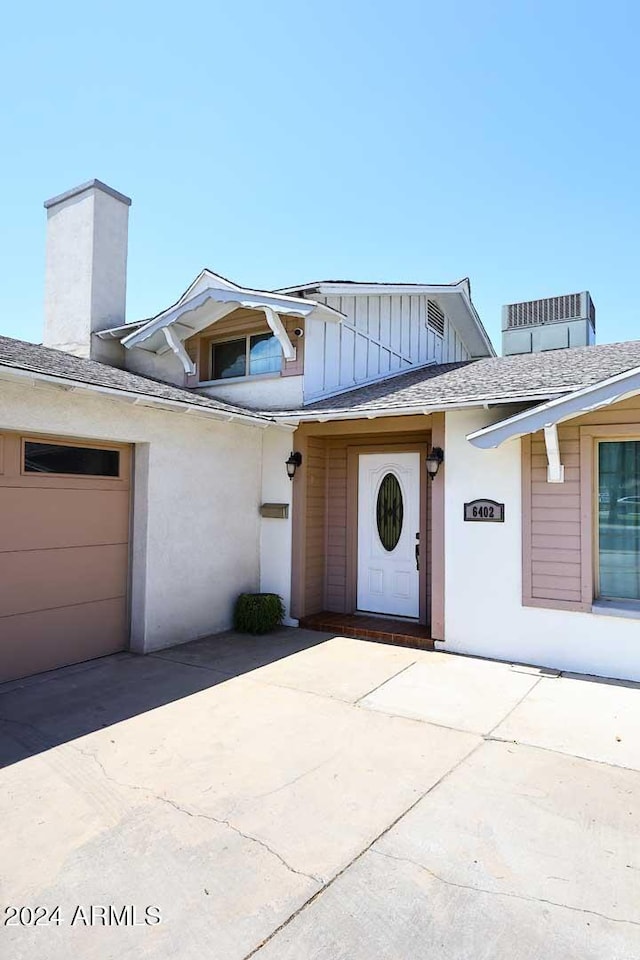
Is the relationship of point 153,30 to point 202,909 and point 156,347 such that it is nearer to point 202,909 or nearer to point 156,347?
point 156,347

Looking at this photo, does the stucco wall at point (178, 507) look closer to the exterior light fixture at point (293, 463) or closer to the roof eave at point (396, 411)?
the exterior light fixture at point (293, 463)

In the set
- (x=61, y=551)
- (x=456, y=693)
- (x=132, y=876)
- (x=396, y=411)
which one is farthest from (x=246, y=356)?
(x=132, y=876)

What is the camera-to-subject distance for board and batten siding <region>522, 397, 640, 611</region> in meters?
5.93

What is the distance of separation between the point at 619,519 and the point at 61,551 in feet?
19.8

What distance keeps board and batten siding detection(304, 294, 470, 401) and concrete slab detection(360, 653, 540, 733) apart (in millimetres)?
4128

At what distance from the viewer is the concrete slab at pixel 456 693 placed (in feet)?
15.7

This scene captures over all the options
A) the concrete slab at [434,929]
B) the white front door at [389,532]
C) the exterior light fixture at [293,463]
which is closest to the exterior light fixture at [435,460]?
the white front door at [389,532]

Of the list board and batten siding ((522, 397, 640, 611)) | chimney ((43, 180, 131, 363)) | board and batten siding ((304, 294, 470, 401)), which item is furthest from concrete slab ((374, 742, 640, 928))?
chimney ((43, 180, 131, 363))

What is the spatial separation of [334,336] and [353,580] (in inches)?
150

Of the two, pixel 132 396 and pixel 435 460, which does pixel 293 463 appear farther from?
pixel 132 396

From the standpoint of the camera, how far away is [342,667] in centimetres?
613

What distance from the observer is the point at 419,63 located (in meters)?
8.04

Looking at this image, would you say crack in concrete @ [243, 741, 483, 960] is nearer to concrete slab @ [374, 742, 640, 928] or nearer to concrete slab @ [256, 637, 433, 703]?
concrete slab @ [374, 742, 640, 928]

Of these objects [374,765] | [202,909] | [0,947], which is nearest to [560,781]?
[374,765]
